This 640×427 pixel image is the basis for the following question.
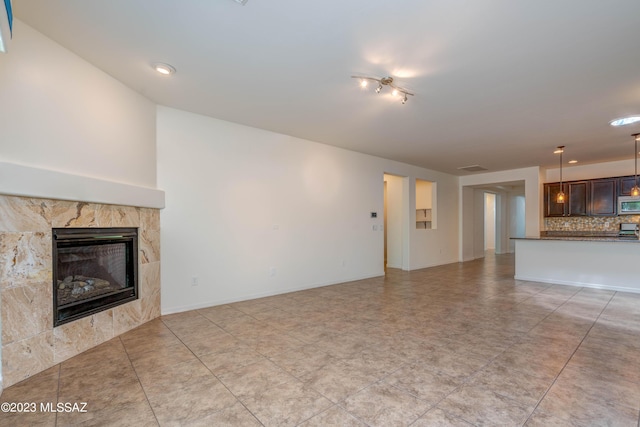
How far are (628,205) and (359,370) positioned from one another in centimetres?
756

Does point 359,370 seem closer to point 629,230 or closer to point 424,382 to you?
point 424,382

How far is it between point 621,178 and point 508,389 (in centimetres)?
706

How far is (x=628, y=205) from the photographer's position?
620cm

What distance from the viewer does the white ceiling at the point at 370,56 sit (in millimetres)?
2057

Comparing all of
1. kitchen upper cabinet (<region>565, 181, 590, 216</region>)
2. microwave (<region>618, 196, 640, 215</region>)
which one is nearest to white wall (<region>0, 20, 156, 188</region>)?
kitchen upper cabinet (<region>565, 181, 590, 216</region>)

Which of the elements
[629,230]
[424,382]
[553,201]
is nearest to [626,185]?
[629,230]

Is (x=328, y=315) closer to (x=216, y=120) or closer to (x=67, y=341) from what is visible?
(x=67, y=341)

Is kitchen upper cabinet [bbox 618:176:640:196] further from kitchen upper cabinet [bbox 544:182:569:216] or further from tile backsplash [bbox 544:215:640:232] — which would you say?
kitchen upper cabinet [bbox 544:182:569:216]

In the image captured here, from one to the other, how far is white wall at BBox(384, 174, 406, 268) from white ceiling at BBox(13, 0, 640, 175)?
325 cm

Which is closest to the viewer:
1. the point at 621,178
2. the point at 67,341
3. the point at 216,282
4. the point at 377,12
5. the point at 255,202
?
the point at 377,12

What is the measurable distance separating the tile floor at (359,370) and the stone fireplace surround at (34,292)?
14cm

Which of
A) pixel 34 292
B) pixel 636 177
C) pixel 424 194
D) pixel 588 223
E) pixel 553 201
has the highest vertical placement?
pixel 636 177

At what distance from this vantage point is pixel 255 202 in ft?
15.0

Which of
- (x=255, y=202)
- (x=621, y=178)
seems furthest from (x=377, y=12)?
(x=621, y=178)
